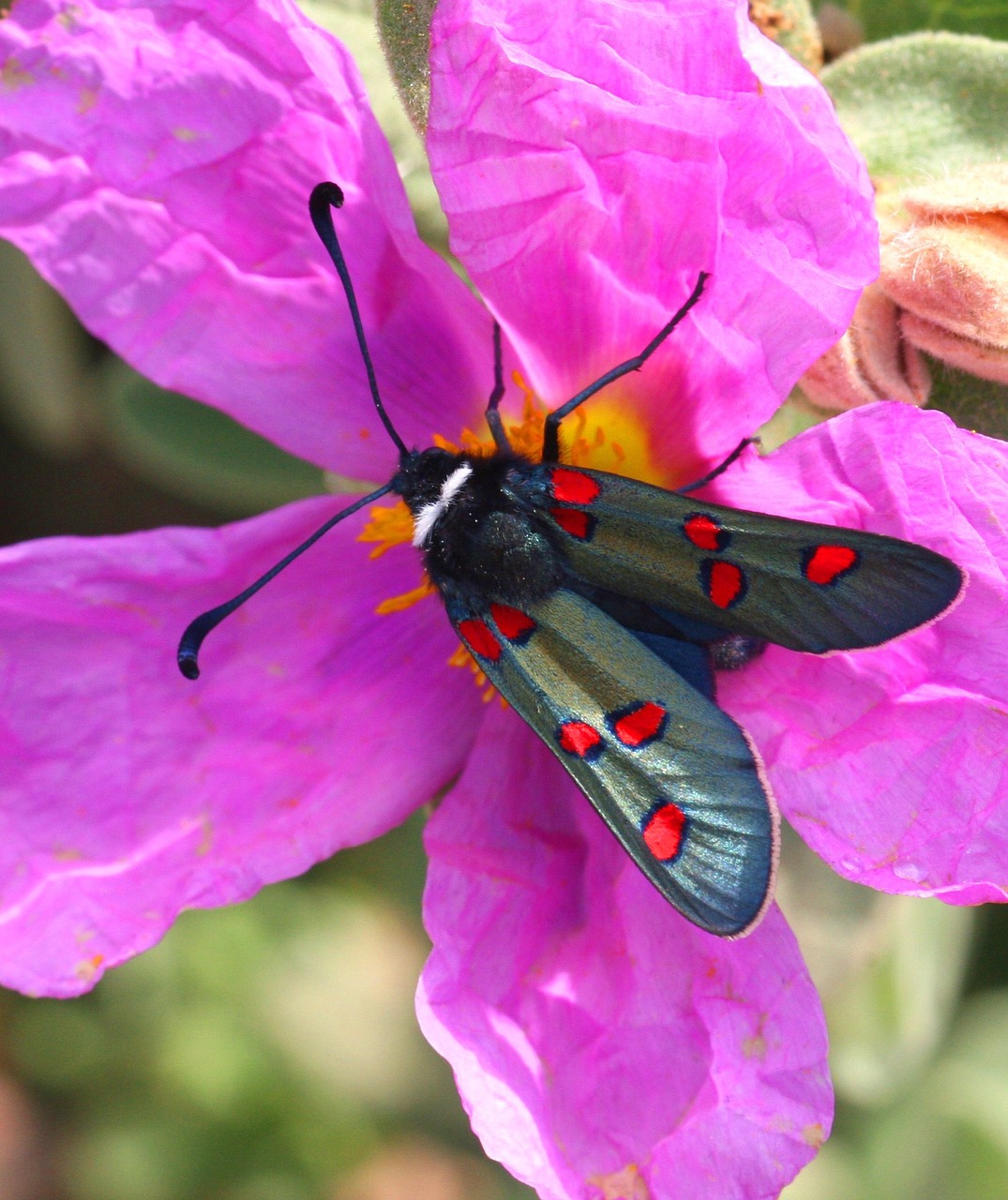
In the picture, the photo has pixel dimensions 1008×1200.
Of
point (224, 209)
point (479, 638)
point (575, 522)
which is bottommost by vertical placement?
point (479, 638)

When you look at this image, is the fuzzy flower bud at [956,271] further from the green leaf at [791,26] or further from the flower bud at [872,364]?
the green leaf at [791,26]

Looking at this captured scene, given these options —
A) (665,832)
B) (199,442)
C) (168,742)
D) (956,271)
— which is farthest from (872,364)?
(199,442)

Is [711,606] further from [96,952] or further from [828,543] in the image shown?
[96,952]

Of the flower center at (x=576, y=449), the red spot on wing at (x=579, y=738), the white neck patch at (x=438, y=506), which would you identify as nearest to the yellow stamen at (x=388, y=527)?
the flower center at (x=576, y=449)

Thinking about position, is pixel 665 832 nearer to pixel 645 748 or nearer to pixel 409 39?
pixel 645 748

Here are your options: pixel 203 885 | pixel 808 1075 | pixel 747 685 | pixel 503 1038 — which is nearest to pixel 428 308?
pixel 747 685

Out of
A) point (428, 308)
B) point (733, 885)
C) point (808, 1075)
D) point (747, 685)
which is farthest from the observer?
point (428, 308)

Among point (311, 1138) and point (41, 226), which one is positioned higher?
point (41, 226)
